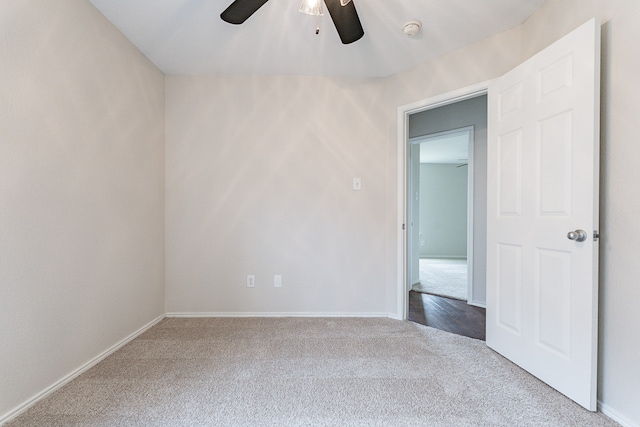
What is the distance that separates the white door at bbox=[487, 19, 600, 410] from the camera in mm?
1454

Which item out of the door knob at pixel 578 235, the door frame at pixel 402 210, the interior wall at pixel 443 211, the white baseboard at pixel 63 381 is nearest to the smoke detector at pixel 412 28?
the door frame at pixel 402 210

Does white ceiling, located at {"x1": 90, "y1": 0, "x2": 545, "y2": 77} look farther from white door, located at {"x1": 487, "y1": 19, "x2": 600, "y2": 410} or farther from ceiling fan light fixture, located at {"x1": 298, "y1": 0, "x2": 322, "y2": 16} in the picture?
white door, located at {"x1": 487, "y1": 19, "x2": 600, "y2": 410}

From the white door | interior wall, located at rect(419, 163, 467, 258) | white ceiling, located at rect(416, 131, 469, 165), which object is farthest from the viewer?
interior wall, located at rect(419, 163, 467, 258)

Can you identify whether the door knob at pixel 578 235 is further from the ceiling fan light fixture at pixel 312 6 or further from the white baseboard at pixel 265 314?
the ceiling fan light fixture at pixel 312 6

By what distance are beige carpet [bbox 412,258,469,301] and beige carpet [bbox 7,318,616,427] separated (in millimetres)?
1555

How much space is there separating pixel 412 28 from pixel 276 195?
1730 millimetres

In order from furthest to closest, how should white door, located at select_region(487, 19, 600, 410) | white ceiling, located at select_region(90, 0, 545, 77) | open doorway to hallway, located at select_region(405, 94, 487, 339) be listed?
1. open doorway to hallway, located at select_region(405, 94, 487, 339)
2. white ceiling, located at select_region(90, 0, 545, 77)
3. white door, located at select_region(487, 19, 600, 410)

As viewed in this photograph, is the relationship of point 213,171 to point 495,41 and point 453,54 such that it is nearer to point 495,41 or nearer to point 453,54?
point 453,54

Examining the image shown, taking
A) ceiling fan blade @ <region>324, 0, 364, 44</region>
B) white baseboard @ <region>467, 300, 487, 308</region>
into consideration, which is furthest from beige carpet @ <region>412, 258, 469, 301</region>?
ceiling fan blade @ <region>324, 0, 364, 44</region>

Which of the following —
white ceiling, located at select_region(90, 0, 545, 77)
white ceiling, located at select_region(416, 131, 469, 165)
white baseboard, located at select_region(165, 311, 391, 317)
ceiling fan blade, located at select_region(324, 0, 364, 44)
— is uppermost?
white ceiling, located at select_region(90, 0, 545, 77)

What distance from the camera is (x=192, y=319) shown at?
2.69m

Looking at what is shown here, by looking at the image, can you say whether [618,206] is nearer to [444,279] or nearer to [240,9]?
[240,9]

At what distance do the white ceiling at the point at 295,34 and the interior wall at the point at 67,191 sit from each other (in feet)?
0.94

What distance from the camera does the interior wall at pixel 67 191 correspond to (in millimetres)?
1380
